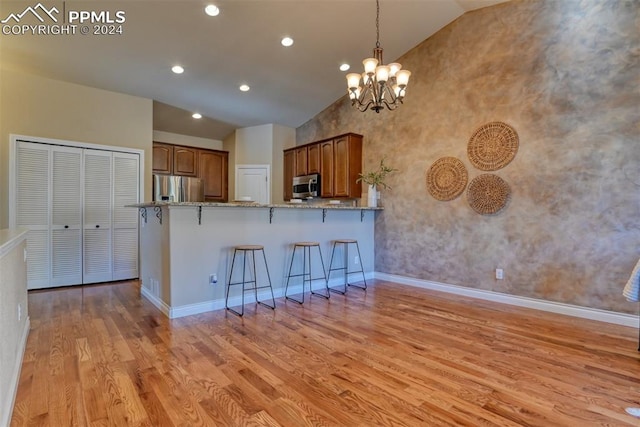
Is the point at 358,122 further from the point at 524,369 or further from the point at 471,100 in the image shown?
the point at 524,369

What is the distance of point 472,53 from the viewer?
4266 mm

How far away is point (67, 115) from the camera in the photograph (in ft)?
15.6

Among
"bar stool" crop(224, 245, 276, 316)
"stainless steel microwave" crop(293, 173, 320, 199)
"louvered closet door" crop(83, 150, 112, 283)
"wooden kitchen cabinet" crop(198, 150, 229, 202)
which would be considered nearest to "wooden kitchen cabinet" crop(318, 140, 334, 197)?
"stainless steel microwave" crop(293, 173, 320, 199)

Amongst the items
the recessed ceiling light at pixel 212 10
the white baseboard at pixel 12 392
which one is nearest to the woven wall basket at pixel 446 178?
the recessed ceiling light at pixel 212 10

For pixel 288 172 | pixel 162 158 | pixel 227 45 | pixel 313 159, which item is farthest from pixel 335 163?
pixel 162 158

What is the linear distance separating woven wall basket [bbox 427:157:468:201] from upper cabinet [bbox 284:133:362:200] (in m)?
1.41

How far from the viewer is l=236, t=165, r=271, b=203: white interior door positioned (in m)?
7.02

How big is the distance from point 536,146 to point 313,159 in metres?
3.77

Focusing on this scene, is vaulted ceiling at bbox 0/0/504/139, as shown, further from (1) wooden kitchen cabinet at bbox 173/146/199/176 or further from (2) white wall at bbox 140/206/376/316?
(2) white wall at bbox 140/206/376/316

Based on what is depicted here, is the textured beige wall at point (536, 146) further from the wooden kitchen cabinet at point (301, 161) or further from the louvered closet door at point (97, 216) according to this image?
the louvered closet door at point (97, 216)

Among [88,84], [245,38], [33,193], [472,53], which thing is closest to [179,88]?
[88,84]

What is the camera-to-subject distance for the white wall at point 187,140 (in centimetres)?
700

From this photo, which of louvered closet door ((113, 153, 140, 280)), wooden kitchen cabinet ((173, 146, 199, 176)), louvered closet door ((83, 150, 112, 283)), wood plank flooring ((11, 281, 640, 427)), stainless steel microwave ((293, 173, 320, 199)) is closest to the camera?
wood plank flooring ((11, 281, 640, 427))

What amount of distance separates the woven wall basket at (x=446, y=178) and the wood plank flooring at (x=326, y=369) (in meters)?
1.68
